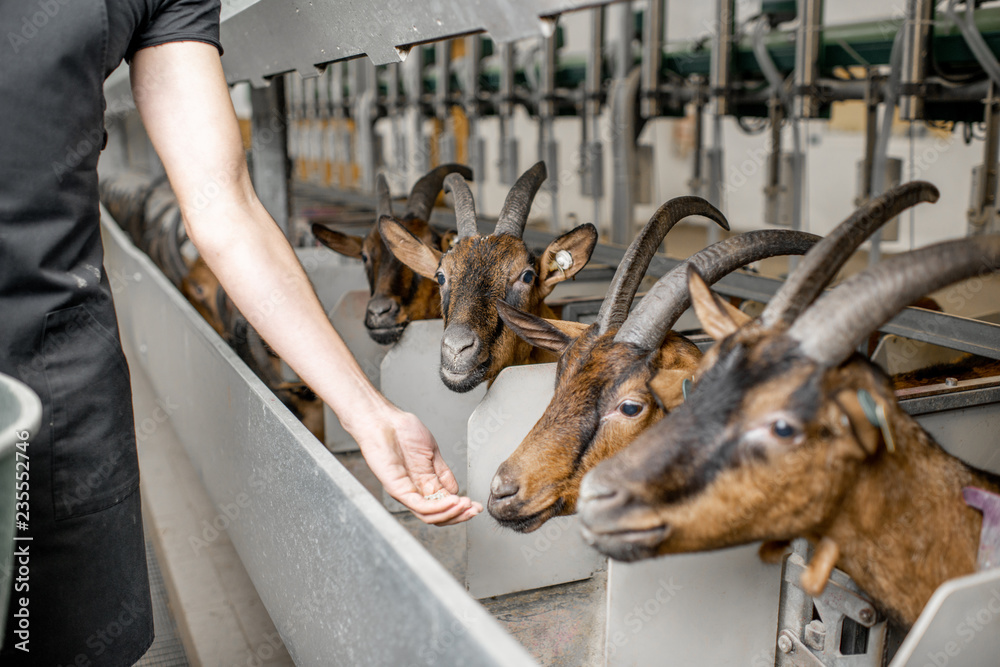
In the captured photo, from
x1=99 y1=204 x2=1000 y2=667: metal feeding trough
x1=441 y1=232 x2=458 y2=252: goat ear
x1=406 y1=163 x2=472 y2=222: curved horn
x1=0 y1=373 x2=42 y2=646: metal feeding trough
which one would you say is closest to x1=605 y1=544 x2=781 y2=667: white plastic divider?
x1=99 y1=204 x2=1000 y2=667: metal feeding trough

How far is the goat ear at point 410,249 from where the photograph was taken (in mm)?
2963

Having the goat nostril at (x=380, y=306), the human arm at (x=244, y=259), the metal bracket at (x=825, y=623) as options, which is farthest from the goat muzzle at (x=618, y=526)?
the goat nostril at (x=380, y=306)

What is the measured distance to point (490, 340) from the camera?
8.22 ft

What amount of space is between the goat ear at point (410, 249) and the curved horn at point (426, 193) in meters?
0.71

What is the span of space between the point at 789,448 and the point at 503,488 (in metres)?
0.70

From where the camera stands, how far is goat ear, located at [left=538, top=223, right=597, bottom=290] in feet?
8.94

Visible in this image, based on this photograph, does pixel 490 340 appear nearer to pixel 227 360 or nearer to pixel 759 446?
pixel 227 360

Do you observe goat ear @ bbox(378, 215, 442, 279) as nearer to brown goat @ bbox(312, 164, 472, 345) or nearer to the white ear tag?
brown goat @ bbox(312, 164, 472, 345)

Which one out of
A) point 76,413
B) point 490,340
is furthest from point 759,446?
point 490,340

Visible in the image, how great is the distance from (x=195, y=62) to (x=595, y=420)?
1.06 m

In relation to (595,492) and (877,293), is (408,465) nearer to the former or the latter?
(595,492)

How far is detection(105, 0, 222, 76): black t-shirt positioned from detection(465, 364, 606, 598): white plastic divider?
3.63 feet

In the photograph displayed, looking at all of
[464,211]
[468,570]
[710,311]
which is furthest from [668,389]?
[464,211]

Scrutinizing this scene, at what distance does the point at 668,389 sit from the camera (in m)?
1.75
